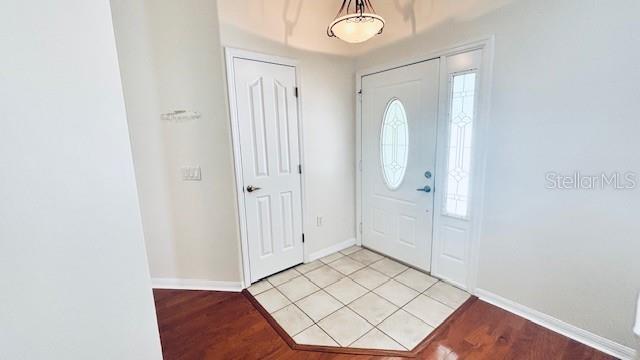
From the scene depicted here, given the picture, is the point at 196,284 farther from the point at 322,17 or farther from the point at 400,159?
the point at 322,17

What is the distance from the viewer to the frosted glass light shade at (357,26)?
1892 mm

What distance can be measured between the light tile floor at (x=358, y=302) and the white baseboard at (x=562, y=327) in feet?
Result: 0.70

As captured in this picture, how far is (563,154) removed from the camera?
5.70ft

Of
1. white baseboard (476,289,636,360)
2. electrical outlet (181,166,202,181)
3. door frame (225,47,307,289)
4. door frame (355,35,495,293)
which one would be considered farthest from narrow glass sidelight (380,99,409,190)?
electrical outlet (181,166,202,181)

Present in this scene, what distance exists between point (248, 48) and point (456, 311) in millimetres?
2746

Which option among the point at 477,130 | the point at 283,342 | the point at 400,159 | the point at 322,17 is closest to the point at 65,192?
the point at 283,342

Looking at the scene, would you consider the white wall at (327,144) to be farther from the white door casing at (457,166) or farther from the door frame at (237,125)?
the white door casing at (457,166)

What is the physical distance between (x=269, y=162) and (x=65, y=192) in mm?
1887

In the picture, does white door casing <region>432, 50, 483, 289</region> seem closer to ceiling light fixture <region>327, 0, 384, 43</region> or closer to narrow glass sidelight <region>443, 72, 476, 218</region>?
narrow glass sidelight <region>443, 72, 476, 218</region>

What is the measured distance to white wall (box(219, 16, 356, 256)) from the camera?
9.02ft

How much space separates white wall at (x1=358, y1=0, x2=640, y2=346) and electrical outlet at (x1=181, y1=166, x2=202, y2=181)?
2.39m

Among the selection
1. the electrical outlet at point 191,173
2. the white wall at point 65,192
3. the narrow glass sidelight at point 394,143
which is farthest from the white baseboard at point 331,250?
the white wall at point 65,192

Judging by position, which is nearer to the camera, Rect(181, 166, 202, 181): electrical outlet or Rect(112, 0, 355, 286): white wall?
Rect(112, 0, 355, 286): white wall

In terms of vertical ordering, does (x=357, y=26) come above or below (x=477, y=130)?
above
